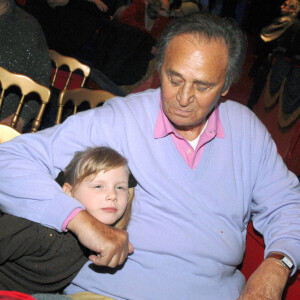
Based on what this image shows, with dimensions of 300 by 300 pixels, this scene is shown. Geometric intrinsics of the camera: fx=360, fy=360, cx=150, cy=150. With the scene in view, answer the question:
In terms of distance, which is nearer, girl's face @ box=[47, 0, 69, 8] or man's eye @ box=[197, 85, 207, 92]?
man's eye @ box=[197, 85, 207, 92]

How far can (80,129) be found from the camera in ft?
4.70

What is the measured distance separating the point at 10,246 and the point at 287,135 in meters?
2.91

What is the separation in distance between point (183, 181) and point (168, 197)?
9 centimetres

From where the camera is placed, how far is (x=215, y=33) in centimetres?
144

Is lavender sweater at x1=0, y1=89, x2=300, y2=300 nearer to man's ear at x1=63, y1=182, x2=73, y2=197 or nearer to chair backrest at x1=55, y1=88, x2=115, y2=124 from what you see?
man's ear at x1=63, y1=182, x2=73, y2=197

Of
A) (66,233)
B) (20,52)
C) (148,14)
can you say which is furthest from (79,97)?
(148,14)

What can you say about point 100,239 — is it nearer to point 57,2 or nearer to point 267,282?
point 267,282

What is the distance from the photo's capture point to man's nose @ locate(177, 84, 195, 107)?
4.66 ft

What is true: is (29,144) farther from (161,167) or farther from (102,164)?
(161,167)

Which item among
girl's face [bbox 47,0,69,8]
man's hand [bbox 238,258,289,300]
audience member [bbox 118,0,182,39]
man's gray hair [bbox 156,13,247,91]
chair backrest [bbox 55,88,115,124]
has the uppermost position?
man's gray hair [bbox 156,13,247,91]

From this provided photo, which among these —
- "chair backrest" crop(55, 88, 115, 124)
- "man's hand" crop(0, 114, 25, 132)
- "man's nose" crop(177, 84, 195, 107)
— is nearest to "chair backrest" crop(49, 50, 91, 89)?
"man's hand" crop(0, 114, 25, 132)

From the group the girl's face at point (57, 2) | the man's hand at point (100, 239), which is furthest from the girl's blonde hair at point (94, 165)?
the girl's face at point (57, 2)

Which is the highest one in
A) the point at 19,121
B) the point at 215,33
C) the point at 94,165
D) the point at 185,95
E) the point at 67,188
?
the point at 215,33

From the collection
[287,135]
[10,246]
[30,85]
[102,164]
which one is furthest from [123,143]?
[287,135]
